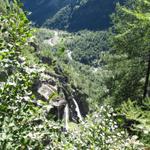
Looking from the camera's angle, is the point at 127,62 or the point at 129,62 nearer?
the point at 129,62

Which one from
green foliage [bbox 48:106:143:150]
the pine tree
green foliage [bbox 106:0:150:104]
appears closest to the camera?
green foliage [bbox 48:106:143:150]

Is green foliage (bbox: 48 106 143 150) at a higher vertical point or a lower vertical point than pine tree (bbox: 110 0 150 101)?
lower

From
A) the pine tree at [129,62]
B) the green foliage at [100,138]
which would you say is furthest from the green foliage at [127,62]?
the green foliage at [100,138]

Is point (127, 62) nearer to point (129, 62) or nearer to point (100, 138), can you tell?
point (129, 62)

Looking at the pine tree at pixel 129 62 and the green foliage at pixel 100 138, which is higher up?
the pine tree at pixel 129 62

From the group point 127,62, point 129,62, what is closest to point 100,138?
point 129,62

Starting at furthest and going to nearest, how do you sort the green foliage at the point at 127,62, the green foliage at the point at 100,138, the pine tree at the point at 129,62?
the green foliage at the point at 127,62 → the pine tree at the point at 129,62 → the green foliage at the point at 100,138

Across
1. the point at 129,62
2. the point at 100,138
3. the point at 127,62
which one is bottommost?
the point at 100,138

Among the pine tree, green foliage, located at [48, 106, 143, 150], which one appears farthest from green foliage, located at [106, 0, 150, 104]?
green foliage, located at [48, 106, 143, 150]

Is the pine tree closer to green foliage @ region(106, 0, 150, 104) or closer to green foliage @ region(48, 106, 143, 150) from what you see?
green foliage @ region(106, 0, 150, 104)

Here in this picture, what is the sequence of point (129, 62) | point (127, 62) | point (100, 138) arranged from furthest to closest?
point (127, 62), point (129, 62), point (100, 138)

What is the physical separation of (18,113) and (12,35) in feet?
2.90

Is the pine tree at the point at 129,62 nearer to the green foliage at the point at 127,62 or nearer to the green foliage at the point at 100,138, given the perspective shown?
the green foliage at the point at 127,62

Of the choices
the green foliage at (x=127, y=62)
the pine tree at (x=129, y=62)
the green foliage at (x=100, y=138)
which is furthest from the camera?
the green foliage at (x=127, y=62)
